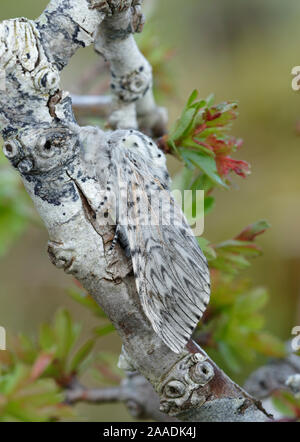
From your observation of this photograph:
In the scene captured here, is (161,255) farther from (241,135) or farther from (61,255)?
(241,135)

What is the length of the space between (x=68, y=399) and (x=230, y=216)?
1348 millimetres

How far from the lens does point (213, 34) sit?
8.96ft

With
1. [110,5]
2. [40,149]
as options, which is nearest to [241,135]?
[110,5]

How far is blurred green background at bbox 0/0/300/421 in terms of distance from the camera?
6.97 feet

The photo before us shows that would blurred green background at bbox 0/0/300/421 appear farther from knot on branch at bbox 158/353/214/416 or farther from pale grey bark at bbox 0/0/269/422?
knot on branch at bbox 158/353/214/416

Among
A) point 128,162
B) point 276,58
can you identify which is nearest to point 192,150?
point 128,162

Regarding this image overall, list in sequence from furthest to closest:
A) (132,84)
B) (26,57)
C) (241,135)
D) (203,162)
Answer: (241,135) < (132,84) < (203,162) < (26,57)

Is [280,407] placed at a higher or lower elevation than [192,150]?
lower

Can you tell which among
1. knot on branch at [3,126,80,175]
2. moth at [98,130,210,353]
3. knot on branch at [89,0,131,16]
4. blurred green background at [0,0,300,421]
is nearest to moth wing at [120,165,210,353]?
moth at [98,130,210,353]

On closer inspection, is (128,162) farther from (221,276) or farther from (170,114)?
(170,114)

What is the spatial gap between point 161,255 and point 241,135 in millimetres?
1798

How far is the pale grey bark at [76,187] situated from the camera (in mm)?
626

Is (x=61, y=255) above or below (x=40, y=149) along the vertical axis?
below

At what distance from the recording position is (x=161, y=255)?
71cm
